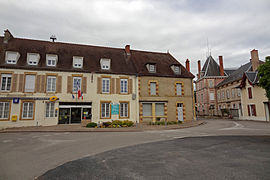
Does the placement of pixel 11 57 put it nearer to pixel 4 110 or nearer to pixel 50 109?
pixel 4 110

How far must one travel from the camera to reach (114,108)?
61.3 ft

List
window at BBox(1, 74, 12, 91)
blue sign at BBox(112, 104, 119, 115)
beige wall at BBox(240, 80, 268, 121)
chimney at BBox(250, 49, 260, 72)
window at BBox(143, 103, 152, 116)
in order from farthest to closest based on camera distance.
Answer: chimney at BBox(250, 49, 260, 72)
beige wall at BBox(240, 80, 268, 121)
window at BBox(143, 103, 152, 116)
blue sign at BBox(112, 104, 119, 115)
window at BBox(1, 74, 12, 91)

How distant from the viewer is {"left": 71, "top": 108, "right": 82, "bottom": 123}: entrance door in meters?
17.8

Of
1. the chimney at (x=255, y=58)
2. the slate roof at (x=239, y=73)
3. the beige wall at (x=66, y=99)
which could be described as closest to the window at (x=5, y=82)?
the beige wall at (x=66, y=99)

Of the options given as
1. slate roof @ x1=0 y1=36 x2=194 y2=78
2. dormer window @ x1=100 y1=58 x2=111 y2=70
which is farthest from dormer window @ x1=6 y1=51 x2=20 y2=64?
dormer window @ x1=100 y1=58 x2=111 y2=70

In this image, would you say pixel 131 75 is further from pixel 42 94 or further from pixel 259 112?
pixel 259 112

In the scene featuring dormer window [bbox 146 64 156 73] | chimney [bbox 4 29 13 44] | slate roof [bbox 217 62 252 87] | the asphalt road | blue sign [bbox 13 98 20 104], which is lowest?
the asphalt road

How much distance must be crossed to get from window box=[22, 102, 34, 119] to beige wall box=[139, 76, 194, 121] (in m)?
11.2

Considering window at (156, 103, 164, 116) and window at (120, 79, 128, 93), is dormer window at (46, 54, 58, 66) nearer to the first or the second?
window at (120, 79, 128, 93)

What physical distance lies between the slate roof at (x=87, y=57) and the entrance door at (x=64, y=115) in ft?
13.9

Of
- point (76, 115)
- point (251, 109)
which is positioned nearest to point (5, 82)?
point (76, 115)

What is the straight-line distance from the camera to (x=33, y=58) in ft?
57.4

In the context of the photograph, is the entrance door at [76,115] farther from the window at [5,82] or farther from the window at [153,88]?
the window at [153,88]

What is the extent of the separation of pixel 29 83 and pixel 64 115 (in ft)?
15.1
